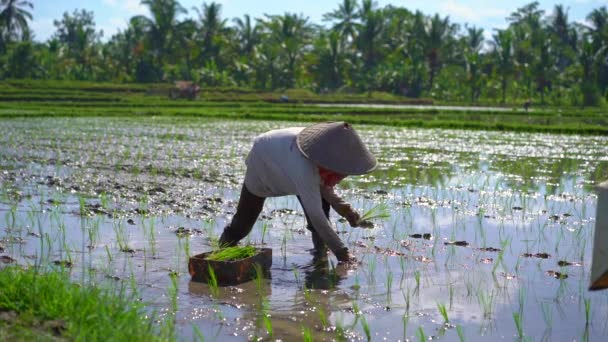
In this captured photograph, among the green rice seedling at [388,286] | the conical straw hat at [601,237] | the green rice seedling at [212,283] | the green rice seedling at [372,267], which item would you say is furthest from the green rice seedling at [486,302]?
the green rice seedling at [212,283]

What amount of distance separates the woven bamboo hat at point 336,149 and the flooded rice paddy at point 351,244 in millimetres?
569

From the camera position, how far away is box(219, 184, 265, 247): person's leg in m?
4.30

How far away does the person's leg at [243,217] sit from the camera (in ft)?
A: 14.1

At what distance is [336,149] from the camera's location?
12.3 feet

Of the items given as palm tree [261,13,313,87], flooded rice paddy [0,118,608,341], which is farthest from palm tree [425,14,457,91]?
flooded rice paddy [0,118,608,341]

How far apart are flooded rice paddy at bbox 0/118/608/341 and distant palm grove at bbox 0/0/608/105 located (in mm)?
28116

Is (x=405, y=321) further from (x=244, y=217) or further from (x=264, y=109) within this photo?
(x=264, y=109)

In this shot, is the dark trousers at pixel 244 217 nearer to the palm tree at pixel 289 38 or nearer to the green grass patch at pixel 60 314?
the green grass patch at pixel 60 314

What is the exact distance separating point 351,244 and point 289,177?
39.4 inches

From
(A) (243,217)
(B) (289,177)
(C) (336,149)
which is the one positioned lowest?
(A) (243,217)

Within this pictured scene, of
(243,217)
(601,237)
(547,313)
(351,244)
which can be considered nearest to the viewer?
(601,237)

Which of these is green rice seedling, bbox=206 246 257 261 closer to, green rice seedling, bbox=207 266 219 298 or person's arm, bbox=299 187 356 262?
green rice seedling, bbox=207 266 219 298

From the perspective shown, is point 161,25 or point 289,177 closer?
point 289,177

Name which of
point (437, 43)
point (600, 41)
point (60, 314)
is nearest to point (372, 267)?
point (60, 314)
